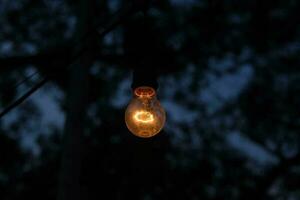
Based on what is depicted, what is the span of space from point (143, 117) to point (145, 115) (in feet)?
0.08

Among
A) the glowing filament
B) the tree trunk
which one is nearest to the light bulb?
the glowing filament

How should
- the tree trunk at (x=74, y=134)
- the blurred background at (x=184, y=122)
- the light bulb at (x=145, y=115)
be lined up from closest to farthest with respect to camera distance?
the light bulb at (x=145, y=115) < the tree trunk at (x=74, y=134) < the blurred background at (x=184, y=122)

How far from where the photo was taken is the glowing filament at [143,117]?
330 cm

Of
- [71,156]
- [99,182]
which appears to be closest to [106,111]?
[99,182]

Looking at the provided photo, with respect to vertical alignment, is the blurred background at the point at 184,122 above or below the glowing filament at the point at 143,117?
above

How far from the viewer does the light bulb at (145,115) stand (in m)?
3.29

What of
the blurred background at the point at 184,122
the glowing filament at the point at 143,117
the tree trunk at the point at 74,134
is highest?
the blurred background at the point at 184,122

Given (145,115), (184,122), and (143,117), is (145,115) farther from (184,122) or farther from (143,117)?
(184,122)

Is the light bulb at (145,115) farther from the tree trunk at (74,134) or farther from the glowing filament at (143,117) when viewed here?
the tree trunk at (74,134)

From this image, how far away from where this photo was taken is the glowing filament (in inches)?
130

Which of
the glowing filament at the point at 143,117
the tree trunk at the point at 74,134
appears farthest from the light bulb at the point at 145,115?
the tree trunk at the point at 74,134

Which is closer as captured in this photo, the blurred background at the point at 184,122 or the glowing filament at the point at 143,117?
the glowing filament at the point at 143,117

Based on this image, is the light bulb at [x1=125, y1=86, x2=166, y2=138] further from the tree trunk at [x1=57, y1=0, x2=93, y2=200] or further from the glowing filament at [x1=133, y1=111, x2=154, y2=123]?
the tree trunk at [x1=57, y1=0, x2=93, y2=200]

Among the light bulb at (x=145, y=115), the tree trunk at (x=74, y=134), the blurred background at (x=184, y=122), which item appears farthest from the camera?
the blurred background at (x=184, y=122)
